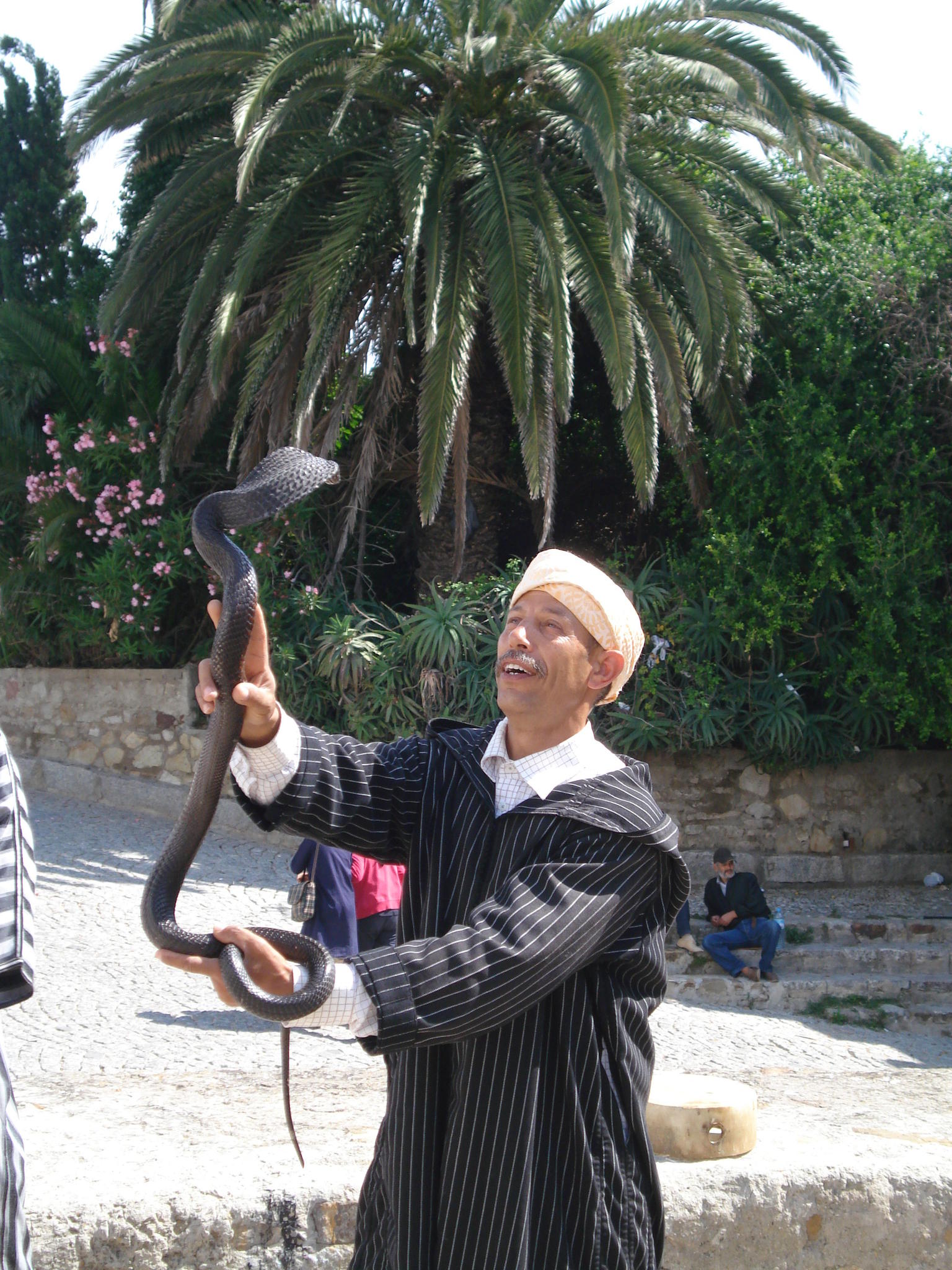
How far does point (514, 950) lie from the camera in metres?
1.71

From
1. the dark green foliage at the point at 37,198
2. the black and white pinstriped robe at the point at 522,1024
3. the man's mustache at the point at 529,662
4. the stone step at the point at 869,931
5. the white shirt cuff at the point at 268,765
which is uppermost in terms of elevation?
the dark green foliage at the point at 37,198

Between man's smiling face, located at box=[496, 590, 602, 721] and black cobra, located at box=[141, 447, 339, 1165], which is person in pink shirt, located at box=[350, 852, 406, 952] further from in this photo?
black cobra, located at box=[141, 447, 339, 1165]

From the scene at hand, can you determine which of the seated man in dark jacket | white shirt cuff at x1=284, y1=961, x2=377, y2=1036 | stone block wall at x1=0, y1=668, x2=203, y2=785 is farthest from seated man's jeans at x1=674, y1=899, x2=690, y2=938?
white shirt cuff at x1=284, y1=961, x2=377, y2=1036

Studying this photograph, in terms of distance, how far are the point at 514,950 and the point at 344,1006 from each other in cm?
26

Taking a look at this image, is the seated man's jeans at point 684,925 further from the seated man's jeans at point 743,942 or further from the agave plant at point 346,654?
the agave plant at point 346,654

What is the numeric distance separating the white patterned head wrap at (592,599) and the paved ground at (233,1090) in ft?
5.15

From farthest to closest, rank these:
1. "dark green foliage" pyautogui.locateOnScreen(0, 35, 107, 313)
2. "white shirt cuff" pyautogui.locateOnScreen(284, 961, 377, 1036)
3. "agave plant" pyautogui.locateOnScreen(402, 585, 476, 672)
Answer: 1. "dark green foliage" pyautogui.locateOnScreen(0, 35, 107, 313)
2. "agave plant" pyautogui.locateOnScreen(402, 585, 476, 672)
3. "white shirt cuff" pyautogui.locateOnScreen(284, 961, 377, 1036)

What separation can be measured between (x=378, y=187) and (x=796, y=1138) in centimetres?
739

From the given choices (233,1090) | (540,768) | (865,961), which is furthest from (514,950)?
(865,961)

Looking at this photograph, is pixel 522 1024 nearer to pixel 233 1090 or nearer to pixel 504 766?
pixel 504 766

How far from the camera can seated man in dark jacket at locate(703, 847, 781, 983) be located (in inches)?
288

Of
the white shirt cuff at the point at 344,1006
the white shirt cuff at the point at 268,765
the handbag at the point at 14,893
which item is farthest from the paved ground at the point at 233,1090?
the white shirt cuff at the point at 344,1006

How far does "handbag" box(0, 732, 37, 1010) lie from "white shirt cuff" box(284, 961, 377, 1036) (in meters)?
0.52

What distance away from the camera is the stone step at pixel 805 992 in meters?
7.16
